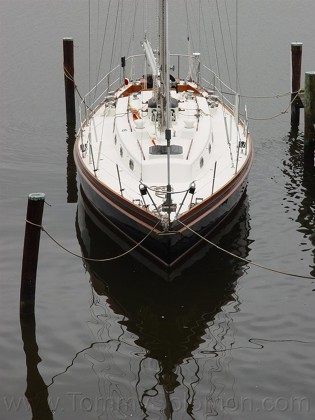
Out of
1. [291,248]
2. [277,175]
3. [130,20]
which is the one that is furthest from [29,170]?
[130,20]

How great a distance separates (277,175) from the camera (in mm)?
25609

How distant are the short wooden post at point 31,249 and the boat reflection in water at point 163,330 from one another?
5.16ft

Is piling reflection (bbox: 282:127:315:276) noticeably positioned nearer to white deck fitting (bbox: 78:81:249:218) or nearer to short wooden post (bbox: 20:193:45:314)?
white deck fitting (bbox: 78:81:249:218)

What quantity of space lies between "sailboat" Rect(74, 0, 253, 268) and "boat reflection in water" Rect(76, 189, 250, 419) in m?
0.72

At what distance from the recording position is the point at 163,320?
16.4 meters

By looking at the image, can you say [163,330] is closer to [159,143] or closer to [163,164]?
[163,164]

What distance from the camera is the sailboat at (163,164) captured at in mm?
17359

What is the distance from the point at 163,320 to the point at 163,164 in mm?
4738

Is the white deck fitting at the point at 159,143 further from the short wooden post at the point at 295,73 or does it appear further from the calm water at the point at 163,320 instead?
the short wooden post at the point at 295,73

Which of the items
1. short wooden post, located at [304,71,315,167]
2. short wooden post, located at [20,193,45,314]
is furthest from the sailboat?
short wooden post, located at [20,193,45,314]

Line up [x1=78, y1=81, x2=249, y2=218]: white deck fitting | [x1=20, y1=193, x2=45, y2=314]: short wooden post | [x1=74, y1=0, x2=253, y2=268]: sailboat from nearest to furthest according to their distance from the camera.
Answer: [x1=20, y1=193, x2=45, y2=314]: short wooden post < [x1=74, y1=0, x2=253, y2=268]: sailboat < [x1=78, y1=81, x2=249, y2=218]: white deck fitting

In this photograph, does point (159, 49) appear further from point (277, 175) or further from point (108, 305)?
point (108, 305)

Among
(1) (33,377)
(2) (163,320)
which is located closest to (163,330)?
(2) (163,320)

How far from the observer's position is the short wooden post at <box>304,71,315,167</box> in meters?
25.1
